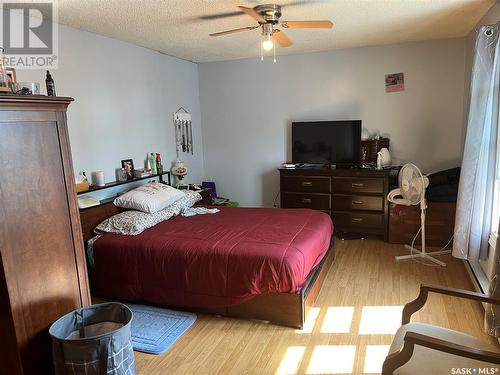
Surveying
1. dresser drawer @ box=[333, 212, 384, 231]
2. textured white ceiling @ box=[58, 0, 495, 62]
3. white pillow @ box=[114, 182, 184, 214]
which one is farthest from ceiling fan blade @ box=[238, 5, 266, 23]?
dresser drawer @ box=[333, 212, 384, 231]

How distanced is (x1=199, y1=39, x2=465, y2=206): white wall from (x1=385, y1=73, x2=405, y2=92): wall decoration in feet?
0.19

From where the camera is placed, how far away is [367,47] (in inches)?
184

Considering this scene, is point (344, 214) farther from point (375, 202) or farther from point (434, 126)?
point (434, 126)

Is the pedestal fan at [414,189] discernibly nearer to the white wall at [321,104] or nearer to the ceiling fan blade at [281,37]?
the white wall at [321,104]

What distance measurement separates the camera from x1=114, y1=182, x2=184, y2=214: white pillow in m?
3.51

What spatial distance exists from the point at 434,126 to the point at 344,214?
1.54m

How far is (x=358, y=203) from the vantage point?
4.52m

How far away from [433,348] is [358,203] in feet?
10.3

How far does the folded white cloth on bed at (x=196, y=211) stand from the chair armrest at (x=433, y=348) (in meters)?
2.58

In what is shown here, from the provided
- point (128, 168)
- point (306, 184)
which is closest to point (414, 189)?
point (306, 184)

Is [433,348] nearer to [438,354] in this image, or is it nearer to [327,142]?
[438,354]

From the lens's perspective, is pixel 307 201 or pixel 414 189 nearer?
pixel 414 189

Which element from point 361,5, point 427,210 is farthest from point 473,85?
point 427,210

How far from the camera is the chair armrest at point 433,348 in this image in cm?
140
